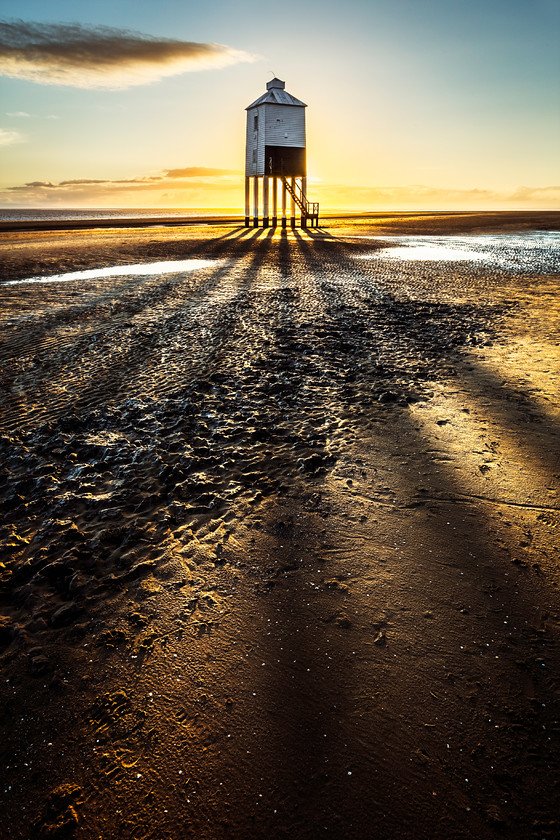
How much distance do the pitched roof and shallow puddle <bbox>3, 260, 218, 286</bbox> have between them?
1845cm

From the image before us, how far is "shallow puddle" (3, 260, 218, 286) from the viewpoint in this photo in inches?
540

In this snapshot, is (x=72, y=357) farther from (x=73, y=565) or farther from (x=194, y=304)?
(x=73, y=565)

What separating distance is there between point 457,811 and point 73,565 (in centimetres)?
235

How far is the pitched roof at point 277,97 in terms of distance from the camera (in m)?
30.3

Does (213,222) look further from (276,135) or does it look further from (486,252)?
(486,252)

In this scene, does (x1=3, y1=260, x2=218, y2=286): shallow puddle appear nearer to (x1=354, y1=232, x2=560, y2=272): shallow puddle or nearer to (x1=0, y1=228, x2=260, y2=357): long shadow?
(x1=0, y1=228, x2=260, y2=357): long shadow

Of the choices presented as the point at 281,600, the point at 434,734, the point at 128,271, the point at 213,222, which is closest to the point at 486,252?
the point at 128,271

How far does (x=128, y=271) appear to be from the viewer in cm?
1524

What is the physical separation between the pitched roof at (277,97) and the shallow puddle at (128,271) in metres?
18.4

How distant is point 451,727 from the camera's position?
214cm

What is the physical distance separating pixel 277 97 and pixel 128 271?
21684 mm

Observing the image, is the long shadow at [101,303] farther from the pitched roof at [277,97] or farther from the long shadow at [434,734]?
the pitched roof at [277,97]

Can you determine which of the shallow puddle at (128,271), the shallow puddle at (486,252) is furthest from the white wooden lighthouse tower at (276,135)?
the shallow puddle at (128,271)

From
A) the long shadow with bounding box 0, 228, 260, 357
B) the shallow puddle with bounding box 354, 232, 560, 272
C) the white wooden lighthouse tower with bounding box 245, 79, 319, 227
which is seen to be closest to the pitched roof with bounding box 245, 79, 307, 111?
the white wooden lighthouse tower with bounding box 245, 79, 319, 227
